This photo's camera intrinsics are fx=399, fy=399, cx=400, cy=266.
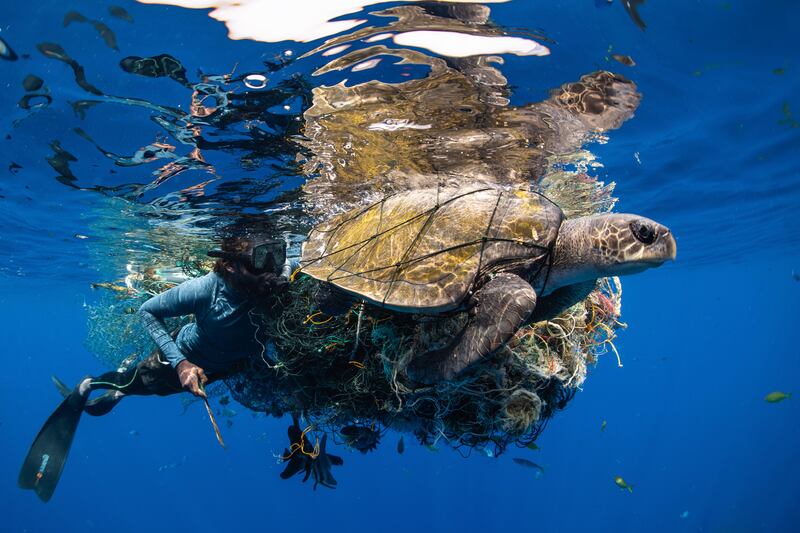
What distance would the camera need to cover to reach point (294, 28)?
13.4ft

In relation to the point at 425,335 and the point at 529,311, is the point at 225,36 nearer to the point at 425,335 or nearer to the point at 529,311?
the point at 425,335

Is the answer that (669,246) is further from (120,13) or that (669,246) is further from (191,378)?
(120,13)

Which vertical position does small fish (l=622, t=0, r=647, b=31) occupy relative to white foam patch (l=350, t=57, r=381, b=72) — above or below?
above

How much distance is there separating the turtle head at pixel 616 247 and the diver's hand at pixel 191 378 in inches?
141

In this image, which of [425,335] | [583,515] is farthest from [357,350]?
[583,515]

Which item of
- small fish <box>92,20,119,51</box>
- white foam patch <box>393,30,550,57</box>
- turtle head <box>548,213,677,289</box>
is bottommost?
turtle head <box>548,213,677,289</box>

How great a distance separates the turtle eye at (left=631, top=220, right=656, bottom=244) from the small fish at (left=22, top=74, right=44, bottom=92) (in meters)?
6.44

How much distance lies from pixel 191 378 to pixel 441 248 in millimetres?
2844

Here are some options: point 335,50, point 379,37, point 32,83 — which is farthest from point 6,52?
point 379,37

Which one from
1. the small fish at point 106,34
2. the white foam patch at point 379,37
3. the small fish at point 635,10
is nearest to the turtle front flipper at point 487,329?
the white foam patch at point 379,37

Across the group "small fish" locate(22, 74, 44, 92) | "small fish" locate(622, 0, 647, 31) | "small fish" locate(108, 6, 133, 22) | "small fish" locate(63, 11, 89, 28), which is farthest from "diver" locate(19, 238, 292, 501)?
"small fish" locate(622, 0, 647, 31)

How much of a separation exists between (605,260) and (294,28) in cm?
371

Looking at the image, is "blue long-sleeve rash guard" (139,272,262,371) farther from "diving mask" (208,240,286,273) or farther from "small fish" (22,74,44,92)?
"small fish" (22,74,44,92)

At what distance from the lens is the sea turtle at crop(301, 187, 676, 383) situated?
8.68ft
